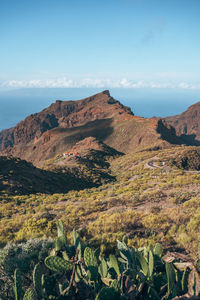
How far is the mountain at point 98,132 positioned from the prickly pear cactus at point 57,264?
2188 inches

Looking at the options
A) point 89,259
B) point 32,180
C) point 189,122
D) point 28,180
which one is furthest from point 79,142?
point 189,122

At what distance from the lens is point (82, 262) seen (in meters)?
3.72

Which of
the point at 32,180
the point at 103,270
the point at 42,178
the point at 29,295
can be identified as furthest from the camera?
the point at 42,178

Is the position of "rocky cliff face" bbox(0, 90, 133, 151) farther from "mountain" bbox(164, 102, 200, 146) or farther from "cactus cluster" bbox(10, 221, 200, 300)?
"cactus cluster" bbox(10, 221, 200, 300)

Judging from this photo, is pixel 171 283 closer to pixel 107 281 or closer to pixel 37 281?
pixel 107 281

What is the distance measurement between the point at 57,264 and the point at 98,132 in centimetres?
8885

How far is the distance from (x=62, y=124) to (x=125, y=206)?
13943 cm

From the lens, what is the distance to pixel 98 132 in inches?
3617

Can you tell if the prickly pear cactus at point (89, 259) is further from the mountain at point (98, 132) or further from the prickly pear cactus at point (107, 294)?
the mountain at point (98, 132)

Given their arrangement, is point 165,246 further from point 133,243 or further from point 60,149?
point 60,149

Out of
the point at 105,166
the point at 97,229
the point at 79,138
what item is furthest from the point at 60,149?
the point at 97,229

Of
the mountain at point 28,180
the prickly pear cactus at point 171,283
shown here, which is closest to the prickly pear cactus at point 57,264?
the prickly pear cactus at point 171,283

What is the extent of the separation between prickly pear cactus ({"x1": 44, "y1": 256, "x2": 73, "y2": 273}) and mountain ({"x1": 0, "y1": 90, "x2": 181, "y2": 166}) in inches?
2188

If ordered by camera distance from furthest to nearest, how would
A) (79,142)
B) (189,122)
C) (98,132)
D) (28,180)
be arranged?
(189,122) → (98,132) → (79,142) → (28,180)
